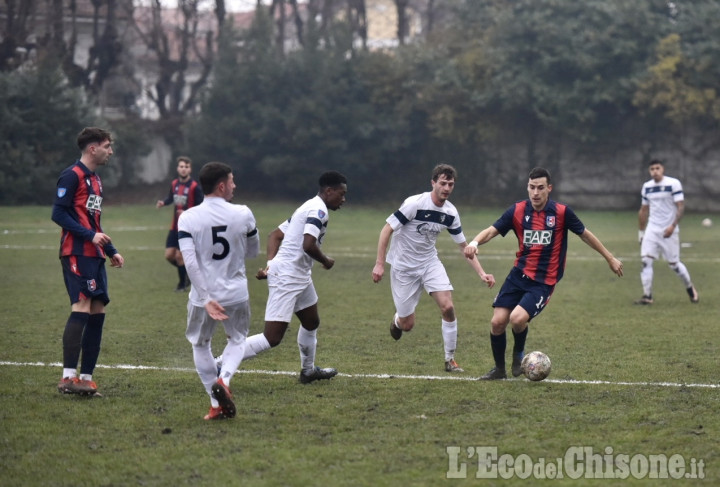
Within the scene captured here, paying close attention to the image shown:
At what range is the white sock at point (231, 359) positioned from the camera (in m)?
6.99

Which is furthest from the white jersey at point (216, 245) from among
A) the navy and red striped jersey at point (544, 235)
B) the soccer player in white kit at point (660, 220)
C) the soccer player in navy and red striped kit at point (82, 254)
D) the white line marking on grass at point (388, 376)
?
the soccer player in white kit at point (660, 220)

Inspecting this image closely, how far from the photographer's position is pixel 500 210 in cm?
3984

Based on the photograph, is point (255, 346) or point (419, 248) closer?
point (255, 346)

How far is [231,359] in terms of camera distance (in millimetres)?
7098

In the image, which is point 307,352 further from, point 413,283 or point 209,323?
point 413,283

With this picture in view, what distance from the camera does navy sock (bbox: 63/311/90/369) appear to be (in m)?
7.75

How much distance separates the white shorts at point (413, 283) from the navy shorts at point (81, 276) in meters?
2.96

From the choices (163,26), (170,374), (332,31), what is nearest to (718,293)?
(170,374)

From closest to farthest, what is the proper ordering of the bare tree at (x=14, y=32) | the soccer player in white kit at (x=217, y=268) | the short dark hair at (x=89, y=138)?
1. the soccer player in white kit at (x=217, y=268)
2. the short dark hair at (x=89, y=138)
3. the bare tree at (x=14, y=32)

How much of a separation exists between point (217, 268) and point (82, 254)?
1415 millimetres

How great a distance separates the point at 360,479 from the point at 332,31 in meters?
38.7

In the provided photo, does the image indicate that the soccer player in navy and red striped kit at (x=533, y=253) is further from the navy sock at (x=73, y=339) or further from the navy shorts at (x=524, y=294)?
the navy sock at (x=73, y=339)

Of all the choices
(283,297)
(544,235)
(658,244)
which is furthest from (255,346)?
(658,244)

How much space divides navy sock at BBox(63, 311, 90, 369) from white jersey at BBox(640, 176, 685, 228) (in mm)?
9536
